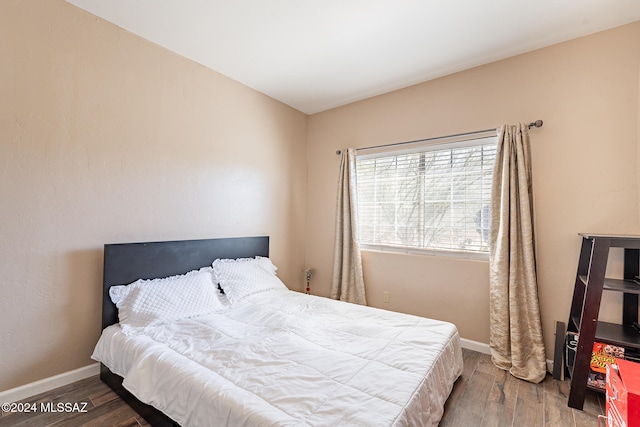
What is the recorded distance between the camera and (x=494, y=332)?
2340mm

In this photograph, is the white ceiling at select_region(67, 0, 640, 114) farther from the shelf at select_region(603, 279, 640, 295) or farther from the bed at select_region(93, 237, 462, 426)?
the shelf at select_region(603, 279, 640, 295)

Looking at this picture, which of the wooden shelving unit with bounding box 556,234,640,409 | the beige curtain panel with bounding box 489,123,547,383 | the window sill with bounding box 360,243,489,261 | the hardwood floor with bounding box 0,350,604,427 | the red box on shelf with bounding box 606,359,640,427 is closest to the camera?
the red box on shelf with bounding box 606,359,640,427

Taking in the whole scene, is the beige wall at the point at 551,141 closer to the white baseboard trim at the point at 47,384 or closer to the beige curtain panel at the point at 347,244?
the beige curtain panel at the point at 347,244

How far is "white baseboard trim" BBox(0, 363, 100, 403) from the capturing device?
1719 millimetres

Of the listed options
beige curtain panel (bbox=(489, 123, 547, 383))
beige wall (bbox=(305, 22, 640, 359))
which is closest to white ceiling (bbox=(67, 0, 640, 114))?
beige wall (bbox=(305, 22, 640, 359))

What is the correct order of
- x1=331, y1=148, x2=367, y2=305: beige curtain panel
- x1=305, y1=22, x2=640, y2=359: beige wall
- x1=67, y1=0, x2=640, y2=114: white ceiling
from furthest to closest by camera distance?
1. x1=331, y1=148, x2=367, y2=305: beige curtain panel
2. x1=305, y1=22, x2=640, y2=359: beige wall
3. x1=67, y1=0, x2=640, y2=114: white ceiling

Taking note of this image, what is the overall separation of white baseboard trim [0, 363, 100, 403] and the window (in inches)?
105

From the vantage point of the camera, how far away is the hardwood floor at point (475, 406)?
1605mm

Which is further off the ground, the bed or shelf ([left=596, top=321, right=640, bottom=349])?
shelf ([left=596, top=321, right=640, bottom=349])

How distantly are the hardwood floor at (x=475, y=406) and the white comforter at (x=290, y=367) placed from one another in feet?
0.63

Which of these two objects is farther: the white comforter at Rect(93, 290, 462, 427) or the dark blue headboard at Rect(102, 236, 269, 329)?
the dark blue headboard at Rect(102, 236, 269, 329)

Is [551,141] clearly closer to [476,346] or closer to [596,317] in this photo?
[596,317]

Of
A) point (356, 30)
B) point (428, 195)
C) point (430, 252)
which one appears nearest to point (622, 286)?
point (430, 252)

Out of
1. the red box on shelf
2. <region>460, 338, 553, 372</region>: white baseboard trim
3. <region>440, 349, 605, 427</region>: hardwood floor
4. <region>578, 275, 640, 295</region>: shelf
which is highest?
<region>578, 275, 640, 295</region>: shelf
